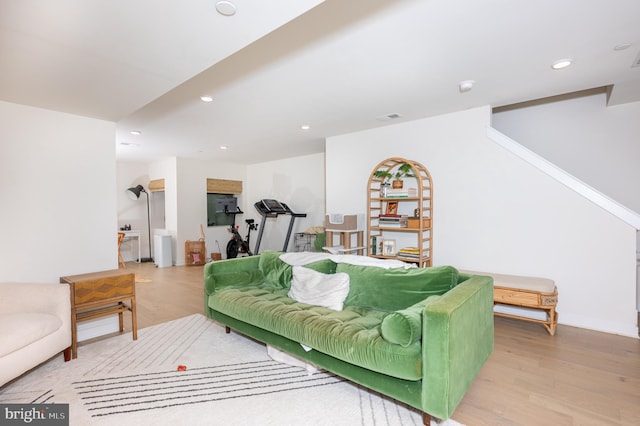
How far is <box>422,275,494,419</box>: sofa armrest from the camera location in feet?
5.22

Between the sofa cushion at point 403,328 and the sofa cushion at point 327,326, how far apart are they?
0.04 meters

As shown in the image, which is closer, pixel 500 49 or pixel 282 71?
pixel 500 49

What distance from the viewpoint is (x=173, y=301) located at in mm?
4305

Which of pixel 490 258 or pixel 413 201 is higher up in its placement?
pixel 413 201

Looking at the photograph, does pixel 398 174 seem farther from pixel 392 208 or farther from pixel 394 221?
pixel 394 221

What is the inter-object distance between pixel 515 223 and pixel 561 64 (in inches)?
66.7

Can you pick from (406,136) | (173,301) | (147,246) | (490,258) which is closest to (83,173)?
(173,301)

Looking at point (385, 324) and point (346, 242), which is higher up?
point (346, 242)

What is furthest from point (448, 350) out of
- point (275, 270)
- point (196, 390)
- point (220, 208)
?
point (220, 208)

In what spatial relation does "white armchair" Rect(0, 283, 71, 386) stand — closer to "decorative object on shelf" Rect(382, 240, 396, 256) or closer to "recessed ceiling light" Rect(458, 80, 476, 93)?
"decorative object on shelf" Rect(382, 240, 396, 256)

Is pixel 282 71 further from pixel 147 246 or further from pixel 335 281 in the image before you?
pixel 147 246

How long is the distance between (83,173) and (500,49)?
404 centimetres

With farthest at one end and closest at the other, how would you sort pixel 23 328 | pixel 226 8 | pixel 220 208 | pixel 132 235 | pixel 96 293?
pixel 220 208
pixel 132 235
pixel 96 293
pixel 23 328
pixel 226 8

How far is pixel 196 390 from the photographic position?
2156 mm
